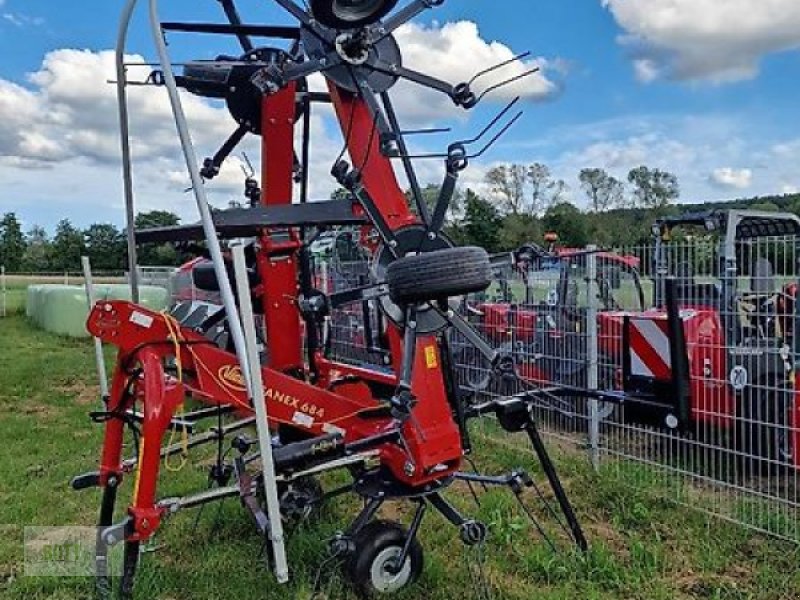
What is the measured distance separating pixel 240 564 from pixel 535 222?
29.1 meters

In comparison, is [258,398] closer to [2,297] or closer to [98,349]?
[98,349]

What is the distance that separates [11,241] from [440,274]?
4411 cm

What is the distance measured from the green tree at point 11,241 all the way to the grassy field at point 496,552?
38415 mm

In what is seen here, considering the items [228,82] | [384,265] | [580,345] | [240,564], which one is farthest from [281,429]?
[580,345]

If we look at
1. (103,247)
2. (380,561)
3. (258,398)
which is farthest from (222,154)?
(103,247)

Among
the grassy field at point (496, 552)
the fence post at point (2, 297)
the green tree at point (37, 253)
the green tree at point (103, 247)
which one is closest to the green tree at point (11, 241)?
the green tree at point (37, 253)

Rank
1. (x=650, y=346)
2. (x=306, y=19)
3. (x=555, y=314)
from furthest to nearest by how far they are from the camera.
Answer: (x=555, y=314)
(x=650, y=346)
(x=306, y=19)

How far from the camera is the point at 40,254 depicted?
130 feet

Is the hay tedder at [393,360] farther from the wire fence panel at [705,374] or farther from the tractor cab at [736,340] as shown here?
the tractor cab at [736,340]

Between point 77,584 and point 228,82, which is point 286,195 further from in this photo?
point 77,584

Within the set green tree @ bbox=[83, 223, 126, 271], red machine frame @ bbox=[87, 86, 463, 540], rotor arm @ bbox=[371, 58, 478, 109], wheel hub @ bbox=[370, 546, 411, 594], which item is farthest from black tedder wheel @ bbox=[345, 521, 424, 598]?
green tree @ bbox=[83, 223, 126, 271]

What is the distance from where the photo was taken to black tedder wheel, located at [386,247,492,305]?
10.4 ft

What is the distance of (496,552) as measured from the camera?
13.1 feet

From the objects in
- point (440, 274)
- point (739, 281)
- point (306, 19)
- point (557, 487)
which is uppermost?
point (306, 19)
